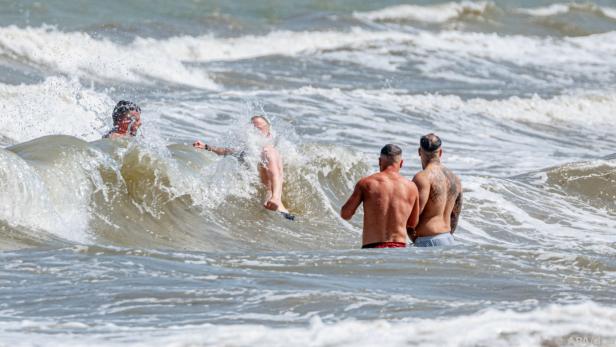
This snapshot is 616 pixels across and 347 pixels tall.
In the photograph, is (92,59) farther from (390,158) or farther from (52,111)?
(390,158)

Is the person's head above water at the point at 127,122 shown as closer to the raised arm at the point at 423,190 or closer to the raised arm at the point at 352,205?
the raised arm at the point at 352,205

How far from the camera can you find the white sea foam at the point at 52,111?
13.7m

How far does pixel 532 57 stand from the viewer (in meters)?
29.0

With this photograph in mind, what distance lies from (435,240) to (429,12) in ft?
87.8

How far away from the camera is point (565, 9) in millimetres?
37469

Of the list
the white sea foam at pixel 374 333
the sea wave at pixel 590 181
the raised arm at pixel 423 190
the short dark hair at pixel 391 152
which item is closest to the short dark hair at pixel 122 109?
the short dark hair at pixel 391 152

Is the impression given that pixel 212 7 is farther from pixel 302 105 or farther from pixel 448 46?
pixel 302 105

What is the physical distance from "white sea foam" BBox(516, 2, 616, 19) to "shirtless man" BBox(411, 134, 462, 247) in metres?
28.2

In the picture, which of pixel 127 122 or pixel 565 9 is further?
pixel 565 9

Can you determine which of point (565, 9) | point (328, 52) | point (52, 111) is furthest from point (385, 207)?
point (565, 9)

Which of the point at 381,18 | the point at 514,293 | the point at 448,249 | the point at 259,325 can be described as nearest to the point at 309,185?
the point at 448,249

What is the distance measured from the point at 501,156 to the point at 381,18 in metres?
17.3

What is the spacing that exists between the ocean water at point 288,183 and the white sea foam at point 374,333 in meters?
0.02

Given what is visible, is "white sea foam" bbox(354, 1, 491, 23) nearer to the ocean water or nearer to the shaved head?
the ocean water
